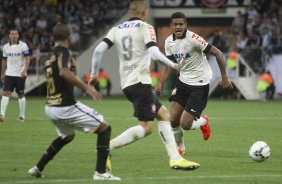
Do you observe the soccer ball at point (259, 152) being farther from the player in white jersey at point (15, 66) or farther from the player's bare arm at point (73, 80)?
the player in white jersey at point (15, 66)

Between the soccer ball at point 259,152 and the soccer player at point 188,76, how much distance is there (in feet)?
5.00

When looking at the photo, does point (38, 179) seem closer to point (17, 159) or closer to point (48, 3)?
point (17, 159)

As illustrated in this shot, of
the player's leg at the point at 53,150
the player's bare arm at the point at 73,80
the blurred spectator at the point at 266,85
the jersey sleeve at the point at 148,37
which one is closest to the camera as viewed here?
the player's bare arm at the point at 73,80

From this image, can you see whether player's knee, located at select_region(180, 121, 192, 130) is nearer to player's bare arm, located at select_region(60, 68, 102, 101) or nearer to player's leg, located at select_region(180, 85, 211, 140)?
player's leg, located at select_region(180, 85, 211, 140)

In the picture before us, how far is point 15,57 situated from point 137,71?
39.7 ft

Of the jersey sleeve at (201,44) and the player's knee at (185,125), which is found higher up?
the jersey sleeve at (201,44)

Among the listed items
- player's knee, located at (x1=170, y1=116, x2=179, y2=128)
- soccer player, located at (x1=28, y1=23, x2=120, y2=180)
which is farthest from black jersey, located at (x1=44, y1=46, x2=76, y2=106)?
player's knee, located at (x1=170, y1=116, x2=179, y2=128)

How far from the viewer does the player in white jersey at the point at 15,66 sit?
22219 millimetres

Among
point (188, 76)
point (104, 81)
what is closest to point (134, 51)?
point (188, 76)

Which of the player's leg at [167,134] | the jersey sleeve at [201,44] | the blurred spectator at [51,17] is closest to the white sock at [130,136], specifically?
the player's leg at [167,134]

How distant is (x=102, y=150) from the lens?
10523 millimetres

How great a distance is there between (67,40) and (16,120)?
12.1 meters

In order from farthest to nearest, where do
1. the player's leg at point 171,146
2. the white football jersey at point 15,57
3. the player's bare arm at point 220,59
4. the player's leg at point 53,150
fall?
the white football jersey at point 15,57, the player's bare arm at point 220,59, the player's leg at point 171,146, the player's leg at point 53,150

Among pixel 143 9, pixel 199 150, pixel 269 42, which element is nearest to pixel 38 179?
pixel 143 9
